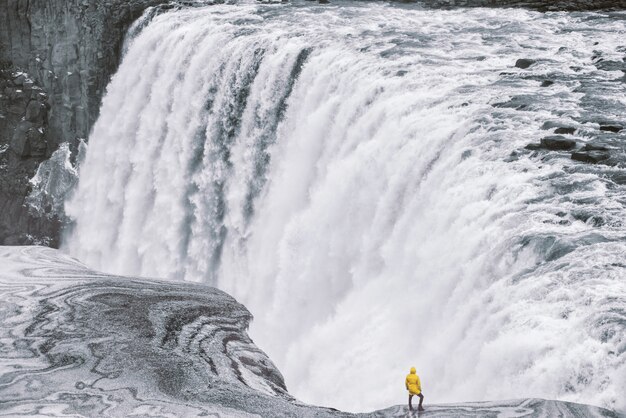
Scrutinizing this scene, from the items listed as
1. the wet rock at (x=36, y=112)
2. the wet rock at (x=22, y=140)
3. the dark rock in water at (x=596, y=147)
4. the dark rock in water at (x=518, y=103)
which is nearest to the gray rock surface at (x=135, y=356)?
the dark rock in water at (x=596, y=147)

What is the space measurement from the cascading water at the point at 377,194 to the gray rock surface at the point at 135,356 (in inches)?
78.5

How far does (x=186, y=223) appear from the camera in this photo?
27406 mm

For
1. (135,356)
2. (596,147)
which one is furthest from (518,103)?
(135,356)

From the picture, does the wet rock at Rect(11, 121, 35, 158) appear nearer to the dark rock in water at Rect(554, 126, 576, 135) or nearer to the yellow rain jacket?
the dark rock in water at Rect(554, 126, 576, 135)

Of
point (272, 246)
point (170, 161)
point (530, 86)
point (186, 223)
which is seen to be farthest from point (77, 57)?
point (530, 86)

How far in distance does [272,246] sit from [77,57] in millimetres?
18709

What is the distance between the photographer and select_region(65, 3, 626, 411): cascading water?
12.3 meters

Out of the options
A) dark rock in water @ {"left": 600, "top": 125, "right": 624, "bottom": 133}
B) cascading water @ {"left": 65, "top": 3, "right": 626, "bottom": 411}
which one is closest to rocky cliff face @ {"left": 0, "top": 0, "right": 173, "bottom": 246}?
cascading water @ {"left": 65, "top": 3, "right": 626, "bottom": 411}

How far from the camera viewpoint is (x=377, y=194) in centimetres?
1819

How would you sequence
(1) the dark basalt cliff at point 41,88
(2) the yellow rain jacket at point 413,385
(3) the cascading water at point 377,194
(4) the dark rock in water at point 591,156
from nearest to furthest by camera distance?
(2) the yellow rain jacket at point 413,385
(3) the cascading water at point 377,194
(4) the dark rock in water at point 591,156
(1) the dark basalt cliff at point 41,88

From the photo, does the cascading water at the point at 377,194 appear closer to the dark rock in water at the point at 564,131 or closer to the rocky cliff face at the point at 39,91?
the dark rock in water at the point at 564,131

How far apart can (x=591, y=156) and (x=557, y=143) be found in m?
0.79

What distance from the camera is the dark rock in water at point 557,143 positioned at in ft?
54.7

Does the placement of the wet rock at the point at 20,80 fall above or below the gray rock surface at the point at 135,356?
above
